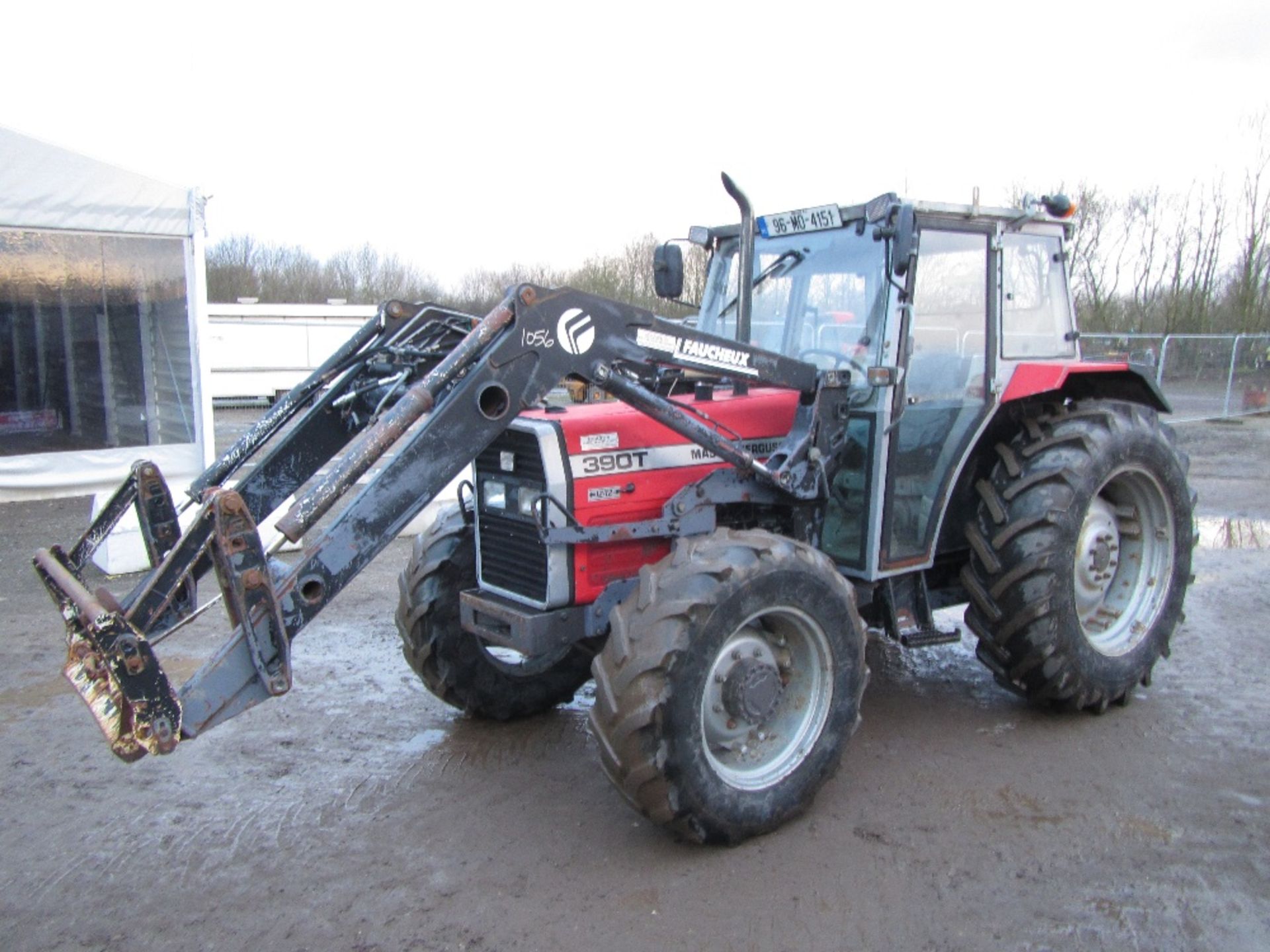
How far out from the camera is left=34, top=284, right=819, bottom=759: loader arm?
3043mm

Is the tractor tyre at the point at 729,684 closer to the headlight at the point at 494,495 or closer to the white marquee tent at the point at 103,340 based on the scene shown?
the headlight at the point at 494,495

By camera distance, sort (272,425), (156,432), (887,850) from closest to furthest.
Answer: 1. (887,850)
2. (272,425)
3. (156,432)

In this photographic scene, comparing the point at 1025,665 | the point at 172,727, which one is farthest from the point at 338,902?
the point at 1025,665

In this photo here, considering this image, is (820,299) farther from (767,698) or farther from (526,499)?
(767,698)

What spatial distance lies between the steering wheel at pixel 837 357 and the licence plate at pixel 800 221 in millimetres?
580

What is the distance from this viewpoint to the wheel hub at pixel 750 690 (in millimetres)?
3830

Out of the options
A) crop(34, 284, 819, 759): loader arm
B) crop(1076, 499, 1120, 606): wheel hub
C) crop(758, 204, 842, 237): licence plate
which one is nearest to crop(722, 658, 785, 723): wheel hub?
crop(34, 284, 819, 759): loader arm

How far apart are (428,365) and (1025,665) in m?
3.00

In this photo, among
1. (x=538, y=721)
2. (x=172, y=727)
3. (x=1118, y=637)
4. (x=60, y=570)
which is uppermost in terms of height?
(x=60, y=570)

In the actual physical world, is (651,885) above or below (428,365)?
below

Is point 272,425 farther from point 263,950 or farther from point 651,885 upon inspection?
point 651,885

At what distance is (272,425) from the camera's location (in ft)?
14.2

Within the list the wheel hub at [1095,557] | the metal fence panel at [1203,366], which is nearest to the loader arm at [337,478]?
the wheel hub at [1095,557]

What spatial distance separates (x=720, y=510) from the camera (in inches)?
176
